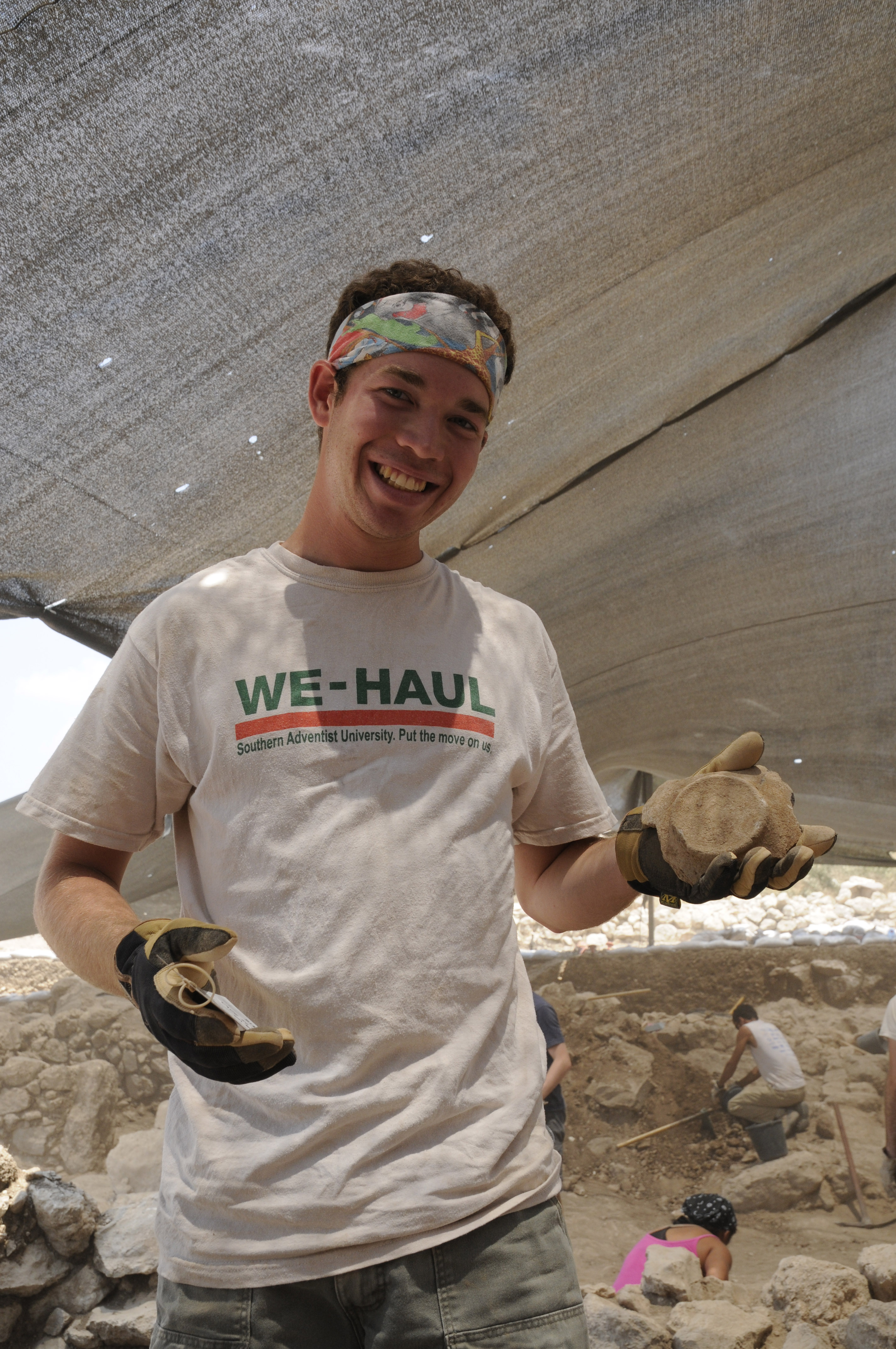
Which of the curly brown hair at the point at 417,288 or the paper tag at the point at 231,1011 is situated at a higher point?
the curly brown hair at the point at 417,288

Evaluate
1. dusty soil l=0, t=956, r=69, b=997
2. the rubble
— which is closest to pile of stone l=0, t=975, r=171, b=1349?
dusty soil l=0, t=956, r=69, b=997

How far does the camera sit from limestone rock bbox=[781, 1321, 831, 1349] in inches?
94.2

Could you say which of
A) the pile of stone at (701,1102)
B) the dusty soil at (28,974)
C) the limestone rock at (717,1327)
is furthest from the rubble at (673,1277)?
the dusty soil at (28,974)

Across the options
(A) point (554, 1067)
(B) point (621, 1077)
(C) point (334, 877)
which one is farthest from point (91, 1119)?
(C) point (334, 877)

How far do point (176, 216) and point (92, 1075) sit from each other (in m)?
4.42

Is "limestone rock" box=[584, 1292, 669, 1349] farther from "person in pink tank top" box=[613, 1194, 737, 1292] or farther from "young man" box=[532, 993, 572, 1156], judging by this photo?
"young man" box=[532, 993, 572, 1156]

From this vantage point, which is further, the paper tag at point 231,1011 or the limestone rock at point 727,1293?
the limestone rock at point 727,1293

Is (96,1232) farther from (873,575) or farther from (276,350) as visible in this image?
(873,575)

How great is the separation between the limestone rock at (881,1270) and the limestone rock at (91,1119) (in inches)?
136

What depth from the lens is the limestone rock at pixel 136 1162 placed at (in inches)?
161

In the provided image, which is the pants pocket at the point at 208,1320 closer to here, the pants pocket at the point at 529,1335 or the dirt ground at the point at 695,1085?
the pants pocket at the point at 529,1335

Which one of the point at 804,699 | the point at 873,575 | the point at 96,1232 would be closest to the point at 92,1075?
the point at 96,1232

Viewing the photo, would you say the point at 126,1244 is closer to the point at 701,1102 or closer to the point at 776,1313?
the point at 776,1313

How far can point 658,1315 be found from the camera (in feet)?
9.57
